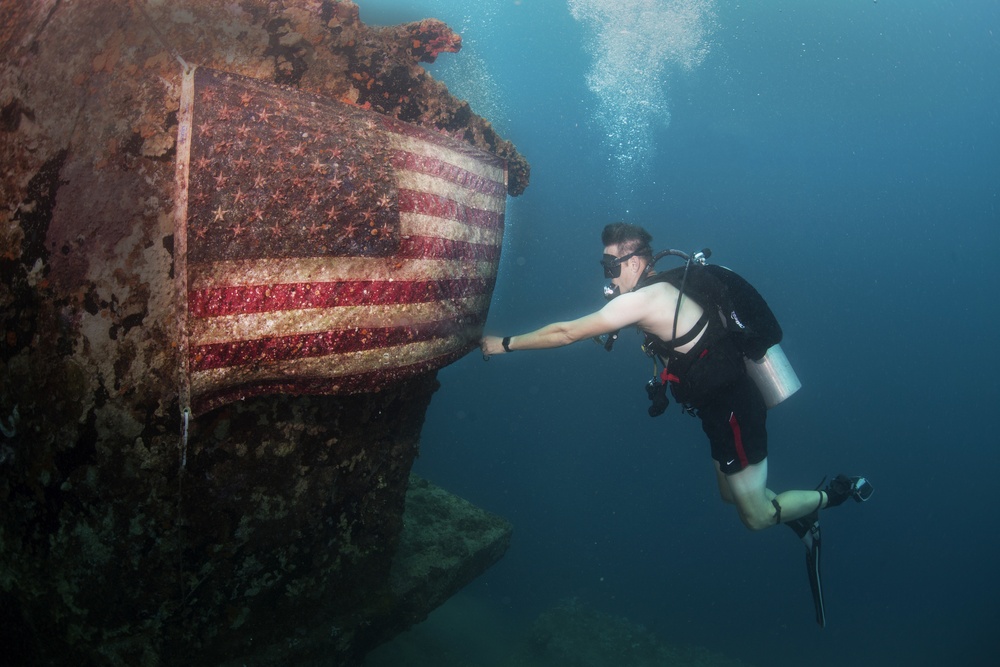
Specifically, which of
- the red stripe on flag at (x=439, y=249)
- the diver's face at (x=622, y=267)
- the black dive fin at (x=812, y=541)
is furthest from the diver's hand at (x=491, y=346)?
the black dive fin at (x=812, y=541)

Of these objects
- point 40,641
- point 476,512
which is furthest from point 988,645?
point 40,641

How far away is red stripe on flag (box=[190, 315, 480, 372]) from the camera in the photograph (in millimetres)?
1568

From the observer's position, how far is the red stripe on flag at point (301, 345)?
157 cm

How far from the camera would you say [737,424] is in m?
4.48

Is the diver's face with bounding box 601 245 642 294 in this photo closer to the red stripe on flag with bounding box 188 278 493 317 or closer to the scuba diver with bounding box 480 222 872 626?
the scuba diver with bounding box 480 222 872 626

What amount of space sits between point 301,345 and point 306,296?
0.59 ft

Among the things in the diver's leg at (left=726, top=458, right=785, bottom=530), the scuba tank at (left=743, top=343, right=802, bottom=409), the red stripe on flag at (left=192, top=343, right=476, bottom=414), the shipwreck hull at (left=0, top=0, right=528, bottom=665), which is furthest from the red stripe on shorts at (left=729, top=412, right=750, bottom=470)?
the red stripe on flag at (left=192, top=343, right=476, bottom=414)

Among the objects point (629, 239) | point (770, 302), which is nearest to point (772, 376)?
point (629, 239)

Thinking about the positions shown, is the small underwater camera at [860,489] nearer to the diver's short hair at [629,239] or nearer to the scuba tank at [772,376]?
the scuba tank at [772,376]

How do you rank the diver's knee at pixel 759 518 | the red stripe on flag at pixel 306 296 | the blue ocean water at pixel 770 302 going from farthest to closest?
the blue ocean water at pixel 770 302 → the diver's knee at pixel 759 518 → the red stripe on flag at pixel 306 296

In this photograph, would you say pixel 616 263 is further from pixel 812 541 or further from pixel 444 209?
pixel 812 541

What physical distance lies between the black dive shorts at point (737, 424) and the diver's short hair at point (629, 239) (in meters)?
1.56

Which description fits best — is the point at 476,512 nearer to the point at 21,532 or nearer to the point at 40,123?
the point at 21,532

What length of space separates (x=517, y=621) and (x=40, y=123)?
18200mm
